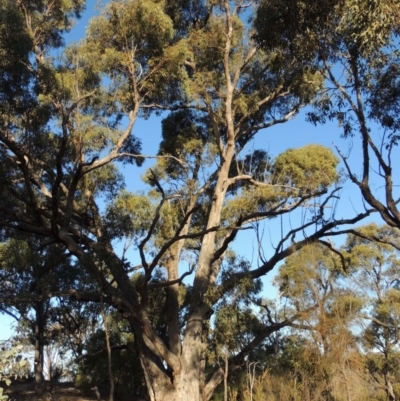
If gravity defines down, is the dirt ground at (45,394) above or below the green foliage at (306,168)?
below

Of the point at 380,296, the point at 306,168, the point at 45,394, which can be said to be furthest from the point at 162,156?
the point at 380,296

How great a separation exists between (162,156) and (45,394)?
25.4ft

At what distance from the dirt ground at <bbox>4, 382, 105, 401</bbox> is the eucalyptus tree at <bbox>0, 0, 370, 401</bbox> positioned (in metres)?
3.72

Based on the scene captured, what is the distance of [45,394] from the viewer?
15.0m

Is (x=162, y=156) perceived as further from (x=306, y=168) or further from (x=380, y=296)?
(x=380, y=296)

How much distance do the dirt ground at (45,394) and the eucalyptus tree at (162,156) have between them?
3724 mm

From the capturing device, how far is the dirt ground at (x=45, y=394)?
14965mm

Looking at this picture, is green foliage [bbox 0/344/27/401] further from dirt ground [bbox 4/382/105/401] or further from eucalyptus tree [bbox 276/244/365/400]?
dirt ground [bbox 4/382/105/401]

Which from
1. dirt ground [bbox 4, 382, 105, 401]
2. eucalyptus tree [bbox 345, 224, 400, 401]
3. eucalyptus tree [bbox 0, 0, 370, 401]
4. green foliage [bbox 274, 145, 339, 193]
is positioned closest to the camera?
eucalyptus tree [bbox 0, 0, 370, 401]

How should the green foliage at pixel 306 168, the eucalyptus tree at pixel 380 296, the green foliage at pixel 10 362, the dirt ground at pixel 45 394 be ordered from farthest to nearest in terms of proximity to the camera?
1. the eucalyptus tree at pixel 380 296
2. the dirt ground at pixel 45 394
3. the green foliage at pixel 306 168
4. the green foliage at pixel 10 362

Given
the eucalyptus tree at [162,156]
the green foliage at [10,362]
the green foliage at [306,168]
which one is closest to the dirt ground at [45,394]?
the eucalyptus tree at [162,156]

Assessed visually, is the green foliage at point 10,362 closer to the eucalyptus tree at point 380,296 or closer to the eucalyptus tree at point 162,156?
the eucalyptus tree at point 162,156

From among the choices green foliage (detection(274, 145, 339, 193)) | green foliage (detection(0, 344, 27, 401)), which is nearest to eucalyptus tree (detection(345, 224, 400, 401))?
green foliage (detection(274, 145, 339, 193))

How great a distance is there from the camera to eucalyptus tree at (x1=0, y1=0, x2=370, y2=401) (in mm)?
10828
